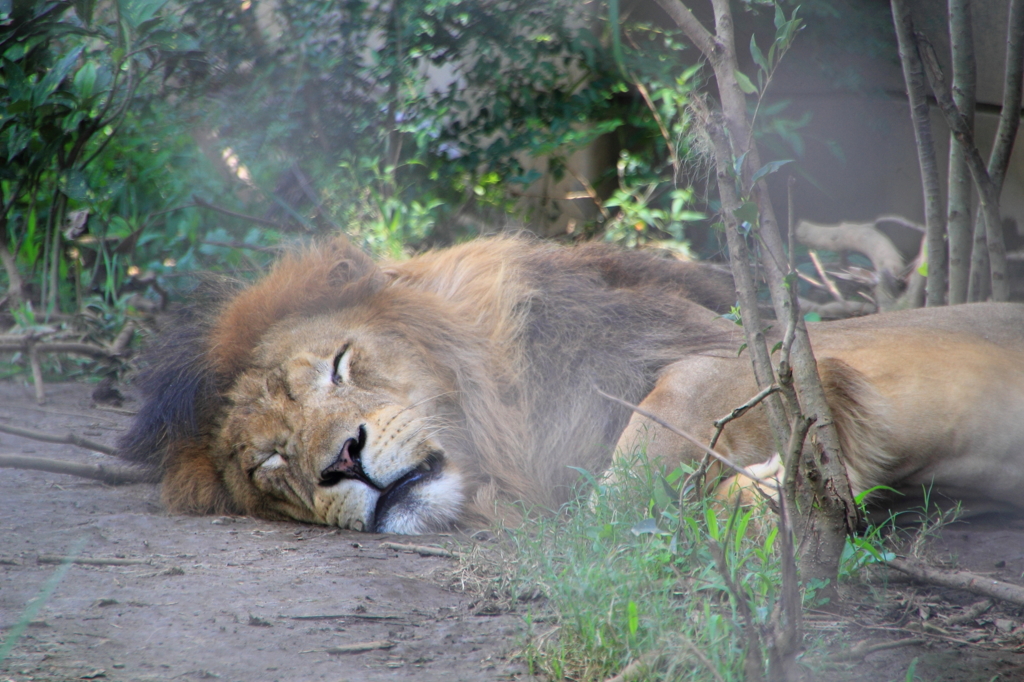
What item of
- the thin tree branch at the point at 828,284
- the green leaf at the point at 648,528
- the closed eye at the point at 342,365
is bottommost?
the green leaf at the point at 648,528

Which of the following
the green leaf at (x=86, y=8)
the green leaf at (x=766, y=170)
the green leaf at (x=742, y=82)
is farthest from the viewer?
the green leaf at (x=86, y=8)

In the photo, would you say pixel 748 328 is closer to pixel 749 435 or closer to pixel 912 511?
pixel 749 435

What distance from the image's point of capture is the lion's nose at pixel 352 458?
7.56 ft

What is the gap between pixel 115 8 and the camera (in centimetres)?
388

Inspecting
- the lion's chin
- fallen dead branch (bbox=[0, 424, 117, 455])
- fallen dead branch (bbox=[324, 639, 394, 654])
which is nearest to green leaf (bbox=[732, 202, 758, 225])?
fallen dead branch (bbox=[324, 639, 394, 654])

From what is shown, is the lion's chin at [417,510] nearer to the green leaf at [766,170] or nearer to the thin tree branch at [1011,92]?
the green leaf at [766,170]

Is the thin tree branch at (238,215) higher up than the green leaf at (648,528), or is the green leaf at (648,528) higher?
the thin tree branch at (238,215)

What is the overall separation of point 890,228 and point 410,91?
2.77 meters

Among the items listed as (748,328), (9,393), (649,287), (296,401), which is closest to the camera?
(748,328)

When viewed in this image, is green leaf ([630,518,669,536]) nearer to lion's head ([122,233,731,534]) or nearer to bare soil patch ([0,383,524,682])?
bare soil patch ([0,383,524,682])

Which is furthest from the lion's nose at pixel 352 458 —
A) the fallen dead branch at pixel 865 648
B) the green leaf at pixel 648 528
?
the fallen dead branch at pixel 865 648

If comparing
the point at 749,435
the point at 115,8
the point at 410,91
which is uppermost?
the point at 115,8

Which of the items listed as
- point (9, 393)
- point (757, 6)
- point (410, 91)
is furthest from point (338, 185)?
point (757, 6)

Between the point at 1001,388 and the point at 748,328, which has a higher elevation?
the point at 748,328
